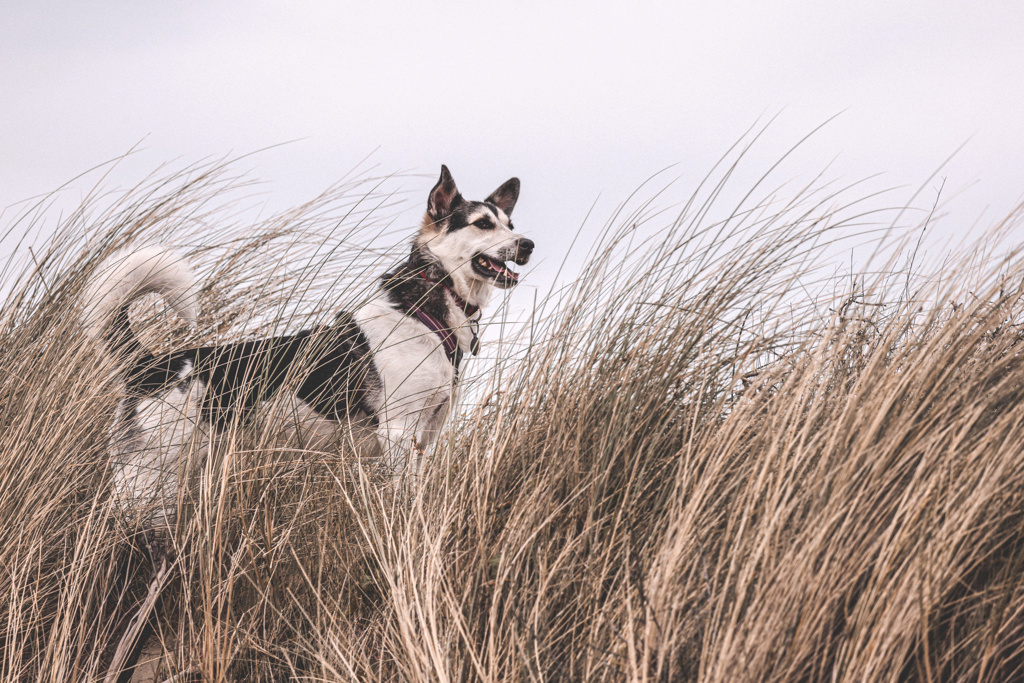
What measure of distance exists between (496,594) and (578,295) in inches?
42.6

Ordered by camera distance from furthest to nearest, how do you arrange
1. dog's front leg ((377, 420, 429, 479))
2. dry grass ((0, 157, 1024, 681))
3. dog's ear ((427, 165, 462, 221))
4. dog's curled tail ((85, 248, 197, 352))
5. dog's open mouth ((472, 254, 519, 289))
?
dog's ear ((427, 165, 462, 221))
dog's open mouth ((472, 254, 519, 289))
dog's curled tail ((85, 248, 197, 352))
dog's front leg ((377, 420, 429, 479))
dry grass ((0, 157, 1024, 681))

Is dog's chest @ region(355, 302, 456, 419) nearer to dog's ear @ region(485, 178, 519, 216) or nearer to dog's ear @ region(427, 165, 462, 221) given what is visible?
dog's ear @ region(427, 165, 462, 221)

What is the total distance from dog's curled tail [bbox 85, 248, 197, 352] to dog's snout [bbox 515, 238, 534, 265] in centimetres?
164

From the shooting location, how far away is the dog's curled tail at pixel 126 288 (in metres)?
3.27

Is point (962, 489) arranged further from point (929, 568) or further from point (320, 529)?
point (320, 529)

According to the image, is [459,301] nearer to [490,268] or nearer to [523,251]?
[490,268]

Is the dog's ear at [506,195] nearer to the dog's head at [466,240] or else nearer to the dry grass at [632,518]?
the dog's head at [466,240]

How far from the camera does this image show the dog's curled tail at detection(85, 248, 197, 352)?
3273 mm

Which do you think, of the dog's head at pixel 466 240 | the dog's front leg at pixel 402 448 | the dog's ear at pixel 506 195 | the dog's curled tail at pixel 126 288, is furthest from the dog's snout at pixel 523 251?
the dog's curled tail at pixel 126 288

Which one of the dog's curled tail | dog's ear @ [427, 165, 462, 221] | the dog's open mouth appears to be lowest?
the dog's curled tail

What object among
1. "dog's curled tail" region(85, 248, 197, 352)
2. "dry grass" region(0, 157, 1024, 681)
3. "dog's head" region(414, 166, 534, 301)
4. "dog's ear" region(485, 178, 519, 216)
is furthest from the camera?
"dog's ear" region(485, 178, 519, 216)

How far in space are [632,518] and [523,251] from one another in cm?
260

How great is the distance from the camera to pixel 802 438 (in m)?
1.51

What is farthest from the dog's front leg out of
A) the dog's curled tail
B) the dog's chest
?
the dog's curled tail
